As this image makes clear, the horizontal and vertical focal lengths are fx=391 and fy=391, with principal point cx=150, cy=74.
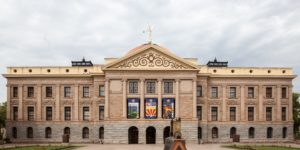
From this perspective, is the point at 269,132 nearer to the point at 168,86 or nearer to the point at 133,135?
the point at 168,86

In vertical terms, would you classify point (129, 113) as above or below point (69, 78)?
below

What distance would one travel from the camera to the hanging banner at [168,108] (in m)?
61.8

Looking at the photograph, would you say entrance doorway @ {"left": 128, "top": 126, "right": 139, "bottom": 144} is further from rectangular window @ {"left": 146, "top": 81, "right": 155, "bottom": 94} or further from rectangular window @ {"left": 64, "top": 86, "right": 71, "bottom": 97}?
rectangular window @ {"left": 64, "top": 86, "right": 71, "bottom": 97}

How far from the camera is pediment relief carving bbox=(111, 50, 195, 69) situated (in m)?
62.0

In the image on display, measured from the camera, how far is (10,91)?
66.8 metres

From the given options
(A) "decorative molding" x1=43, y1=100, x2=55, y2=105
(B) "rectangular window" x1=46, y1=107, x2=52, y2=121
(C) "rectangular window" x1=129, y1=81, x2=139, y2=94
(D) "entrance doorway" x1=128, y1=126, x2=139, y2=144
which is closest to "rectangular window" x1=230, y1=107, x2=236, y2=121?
(D) "entrance doorway" x1=128, y1=126, x2=139, y2=144

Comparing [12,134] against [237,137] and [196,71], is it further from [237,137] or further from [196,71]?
[237,137]

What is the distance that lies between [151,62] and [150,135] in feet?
39.1

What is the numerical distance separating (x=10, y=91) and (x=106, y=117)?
18287 millimetres

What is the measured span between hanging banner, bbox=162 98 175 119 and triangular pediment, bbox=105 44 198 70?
5.09 metres

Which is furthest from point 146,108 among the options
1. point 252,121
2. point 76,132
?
point 252,121

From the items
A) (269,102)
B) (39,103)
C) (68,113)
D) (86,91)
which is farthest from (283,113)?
(39,103)

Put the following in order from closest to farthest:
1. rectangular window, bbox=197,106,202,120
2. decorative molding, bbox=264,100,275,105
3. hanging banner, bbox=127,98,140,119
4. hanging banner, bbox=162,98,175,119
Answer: hanging banner, bbox=127,98,140,119 → hanging banner, bbox=162,98,175,119 → rectangular window, bbox=197,106,202,120 → decorative molding, bbox=264,100,275,105

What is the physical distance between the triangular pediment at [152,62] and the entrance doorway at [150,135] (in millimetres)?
9941
